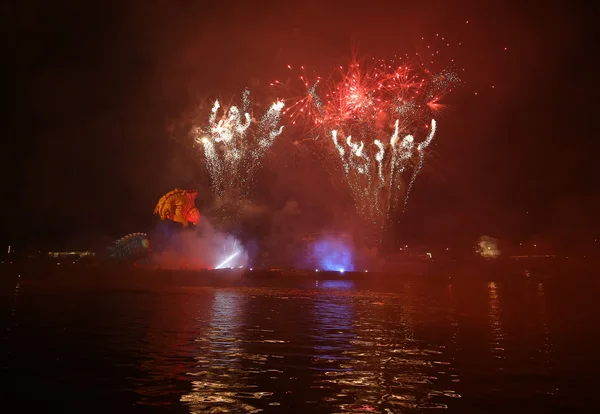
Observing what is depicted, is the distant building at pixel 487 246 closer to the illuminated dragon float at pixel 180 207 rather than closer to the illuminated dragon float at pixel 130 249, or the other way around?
the illuminated dragon float at pixel 180 207

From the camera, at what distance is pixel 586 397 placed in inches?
414

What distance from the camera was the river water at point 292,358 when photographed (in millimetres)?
9680

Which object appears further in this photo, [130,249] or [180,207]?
[130,249]

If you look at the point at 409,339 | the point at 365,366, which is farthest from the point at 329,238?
the point at 365,366

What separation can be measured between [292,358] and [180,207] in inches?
1893

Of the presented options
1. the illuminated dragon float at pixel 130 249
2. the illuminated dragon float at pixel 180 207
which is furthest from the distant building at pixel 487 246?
the illuminated dragon float at pixel 130 249

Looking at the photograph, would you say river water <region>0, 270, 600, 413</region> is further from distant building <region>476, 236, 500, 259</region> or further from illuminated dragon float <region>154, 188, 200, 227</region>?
distant building <region>476, 236, 500, 259</region>

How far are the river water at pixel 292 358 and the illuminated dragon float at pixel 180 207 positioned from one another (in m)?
32.8

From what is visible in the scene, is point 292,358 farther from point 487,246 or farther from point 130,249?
point 487,246

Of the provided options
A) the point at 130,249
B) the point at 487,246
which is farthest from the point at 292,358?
the point at 487,246

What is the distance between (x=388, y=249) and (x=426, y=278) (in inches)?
984

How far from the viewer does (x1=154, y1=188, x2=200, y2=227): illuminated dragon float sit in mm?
59844

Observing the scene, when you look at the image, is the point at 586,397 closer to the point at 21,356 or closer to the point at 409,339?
the point at 409,339

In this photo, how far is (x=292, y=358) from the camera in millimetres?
13812
